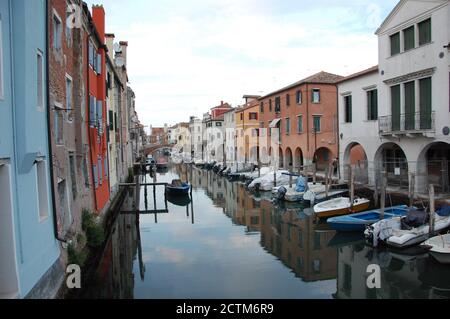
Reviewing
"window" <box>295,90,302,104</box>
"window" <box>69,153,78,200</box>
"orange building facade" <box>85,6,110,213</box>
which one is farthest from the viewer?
"window" <box>295,90,302,104</box>

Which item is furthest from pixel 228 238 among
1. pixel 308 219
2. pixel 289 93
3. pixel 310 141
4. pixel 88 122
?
pixel 289 93

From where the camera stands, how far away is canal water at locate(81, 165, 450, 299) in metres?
10.5

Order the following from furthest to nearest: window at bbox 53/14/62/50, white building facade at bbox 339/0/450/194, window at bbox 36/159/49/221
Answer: white building facade at bbox 339/0/450/194
window at bbox 53/14/62/50
window at bbox 36/159/49/221

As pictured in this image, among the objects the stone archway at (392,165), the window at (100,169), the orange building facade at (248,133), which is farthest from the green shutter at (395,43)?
the orange building facade at (248,133)

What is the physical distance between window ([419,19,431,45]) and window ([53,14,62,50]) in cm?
1541

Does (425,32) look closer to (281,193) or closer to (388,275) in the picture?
(388,275)

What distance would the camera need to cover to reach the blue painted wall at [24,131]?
21.9ft

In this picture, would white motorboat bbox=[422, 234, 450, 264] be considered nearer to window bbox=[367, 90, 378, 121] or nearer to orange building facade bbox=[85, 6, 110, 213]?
window bbox=[367, 90, 378, 121]

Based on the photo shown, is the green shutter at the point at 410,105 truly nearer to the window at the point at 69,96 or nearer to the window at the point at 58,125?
the window at the point at 69,96

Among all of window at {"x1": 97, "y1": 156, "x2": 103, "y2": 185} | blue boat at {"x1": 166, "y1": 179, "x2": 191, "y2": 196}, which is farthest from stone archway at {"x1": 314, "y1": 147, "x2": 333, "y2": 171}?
window at {"x1": 97, "y1": 156, "x2": 103, "y2": 185}

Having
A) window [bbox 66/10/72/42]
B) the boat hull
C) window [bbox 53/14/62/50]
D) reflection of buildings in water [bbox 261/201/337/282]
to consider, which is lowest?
reflection of buildings in water [bbox 261/201/337/282]

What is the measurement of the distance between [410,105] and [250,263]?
11865mm

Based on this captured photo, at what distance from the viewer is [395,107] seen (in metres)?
19.9

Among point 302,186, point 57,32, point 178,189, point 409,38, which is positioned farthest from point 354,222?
point 178,189
